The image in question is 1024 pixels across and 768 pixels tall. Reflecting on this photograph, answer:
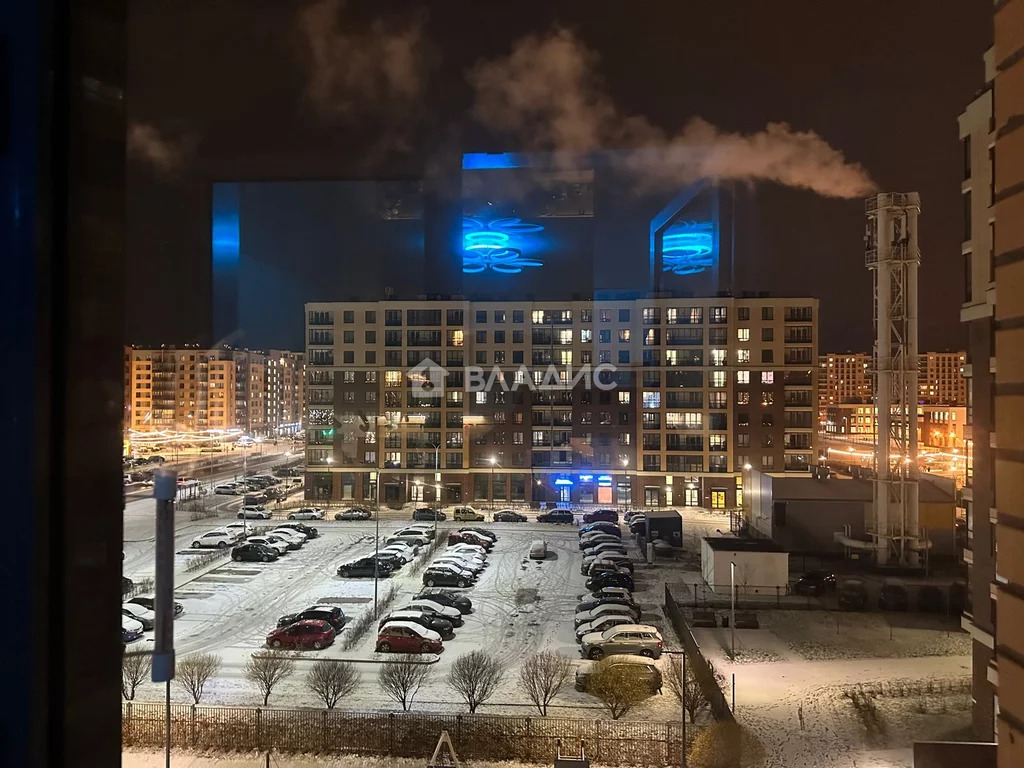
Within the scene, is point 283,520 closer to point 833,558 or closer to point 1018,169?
point 833,558

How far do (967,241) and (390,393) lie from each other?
811cm

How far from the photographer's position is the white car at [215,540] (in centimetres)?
665

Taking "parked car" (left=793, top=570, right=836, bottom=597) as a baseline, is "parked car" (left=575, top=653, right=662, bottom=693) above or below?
above

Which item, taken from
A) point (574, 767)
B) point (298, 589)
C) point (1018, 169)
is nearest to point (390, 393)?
point (298, 589)

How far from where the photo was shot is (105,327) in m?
0.63

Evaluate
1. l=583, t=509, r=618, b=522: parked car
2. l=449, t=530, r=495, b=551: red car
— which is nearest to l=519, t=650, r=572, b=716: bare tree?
l=449, t=530, r=495, b=551: red car

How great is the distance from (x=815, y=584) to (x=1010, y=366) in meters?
5.61

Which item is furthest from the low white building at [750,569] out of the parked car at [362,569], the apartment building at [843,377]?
the apartment building at [843,377]

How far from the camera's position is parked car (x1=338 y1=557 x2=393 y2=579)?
5766 millimetres

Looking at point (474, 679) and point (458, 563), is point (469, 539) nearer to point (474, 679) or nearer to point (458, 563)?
point (458, 563)

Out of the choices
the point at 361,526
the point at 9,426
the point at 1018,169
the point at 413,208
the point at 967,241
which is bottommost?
the point at 361,526

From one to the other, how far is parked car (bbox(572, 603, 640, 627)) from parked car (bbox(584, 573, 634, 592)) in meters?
0.72

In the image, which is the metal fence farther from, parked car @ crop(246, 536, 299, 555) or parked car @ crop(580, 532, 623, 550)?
parked car @ crop(580, 532, 623, 550)

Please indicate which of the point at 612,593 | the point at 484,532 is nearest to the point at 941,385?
the point at 484,532
